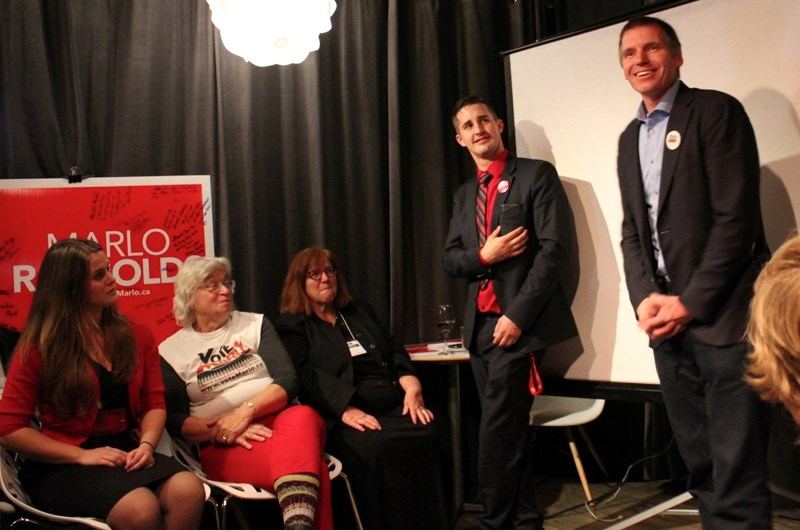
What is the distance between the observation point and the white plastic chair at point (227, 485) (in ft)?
8.49

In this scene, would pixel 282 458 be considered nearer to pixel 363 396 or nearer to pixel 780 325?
pixel 363 396

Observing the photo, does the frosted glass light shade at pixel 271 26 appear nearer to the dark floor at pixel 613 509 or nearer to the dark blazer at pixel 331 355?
the dark blazer at pixel 331 355

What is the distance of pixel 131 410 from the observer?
2.58 meters

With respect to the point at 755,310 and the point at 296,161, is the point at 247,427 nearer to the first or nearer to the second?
the point at 296,161

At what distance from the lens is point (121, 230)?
3.24 m

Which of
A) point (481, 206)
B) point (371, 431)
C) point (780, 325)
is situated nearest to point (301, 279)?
point (371, 431)

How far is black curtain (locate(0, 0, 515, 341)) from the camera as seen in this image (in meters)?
3.36

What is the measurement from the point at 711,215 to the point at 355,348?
164 cm

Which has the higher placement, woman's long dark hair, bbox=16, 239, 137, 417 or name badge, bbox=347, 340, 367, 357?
woman's long dark hair, bbox=16, 239, 137, 417

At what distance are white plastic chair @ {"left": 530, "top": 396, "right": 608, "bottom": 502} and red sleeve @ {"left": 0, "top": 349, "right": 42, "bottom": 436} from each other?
2049mm

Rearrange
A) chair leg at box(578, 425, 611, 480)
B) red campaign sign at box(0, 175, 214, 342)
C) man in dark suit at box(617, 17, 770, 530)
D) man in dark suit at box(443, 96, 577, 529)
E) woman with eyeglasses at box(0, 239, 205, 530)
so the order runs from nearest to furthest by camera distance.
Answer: man in dark suit at box(617, 17, 770, 530) < woman with eyeglasses at box(0, 239, 205, 530) < man in dark suit at box(443, 96, 577, 529) < red campaign sign at box(0, 175, 214, 342) < chair leg at box(578, 425, 611, 480)

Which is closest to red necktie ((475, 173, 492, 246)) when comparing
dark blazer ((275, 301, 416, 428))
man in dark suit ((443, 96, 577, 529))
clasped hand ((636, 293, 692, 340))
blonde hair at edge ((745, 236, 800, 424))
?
man in dark suit ((443, 96, 577, 529))

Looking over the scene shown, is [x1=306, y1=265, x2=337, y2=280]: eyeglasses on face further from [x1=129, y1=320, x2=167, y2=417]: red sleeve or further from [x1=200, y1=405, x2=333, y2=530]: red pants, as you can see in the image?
[x1=129, y1=320, x2=167, y2=417]: red sleeve

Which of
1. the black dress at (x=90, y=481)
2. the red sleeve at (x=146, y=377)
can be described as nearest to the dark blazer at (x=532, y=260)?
the red sleeve at (x=146, y=377)
